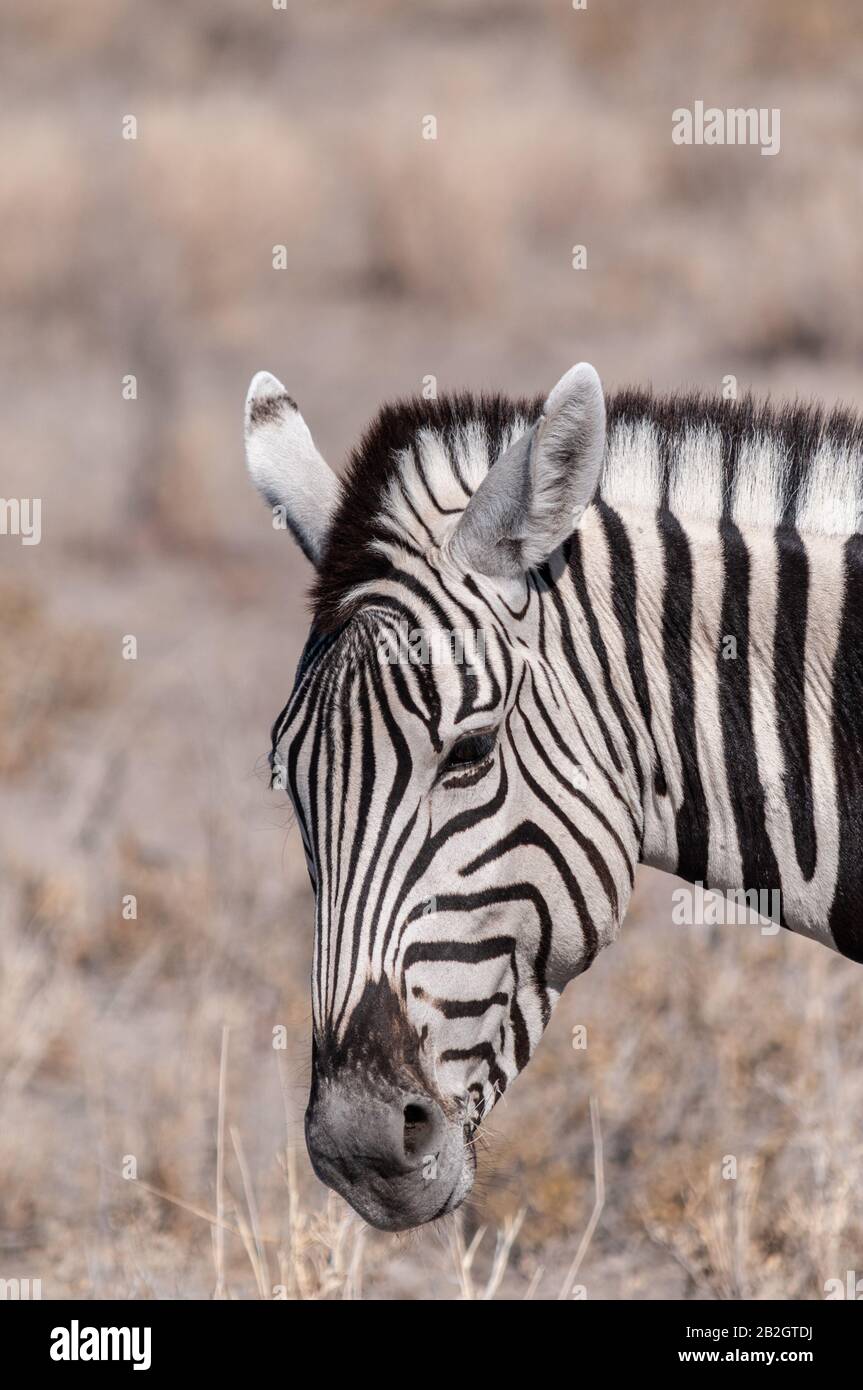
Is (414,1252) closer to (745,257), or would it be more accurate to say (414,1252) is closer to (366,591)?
(366,591)

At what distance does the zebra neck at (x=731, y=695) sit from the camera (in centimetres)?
355

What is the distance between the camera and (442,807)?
3264 millimetres

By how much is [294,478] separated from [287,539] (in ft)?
29.6

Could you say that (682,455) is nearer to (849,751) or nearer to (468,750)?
(849,751)

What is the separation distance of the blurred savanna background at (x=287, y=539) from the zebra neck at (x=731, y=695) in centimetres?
94

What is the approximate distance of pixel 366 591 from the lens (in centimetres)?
343

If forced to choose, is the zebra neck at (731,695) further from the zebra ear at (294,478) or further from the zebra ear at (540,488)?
the zebra ear at (294,478)

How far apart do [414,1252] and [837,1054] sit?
6.84 ft

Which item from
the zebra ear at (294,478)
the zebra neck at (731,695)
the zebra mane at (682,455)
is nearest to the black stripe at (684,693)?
the zebra neck at (731,695)

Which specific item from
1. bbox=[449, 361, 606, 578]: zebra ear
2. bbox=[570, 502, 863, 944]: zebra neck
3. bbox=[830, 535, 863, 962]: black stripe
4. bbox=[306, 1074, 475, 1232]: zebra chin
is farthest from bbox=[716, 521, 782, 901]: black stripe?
bbox=[306, 1074, 475, 1232]: zebra chin

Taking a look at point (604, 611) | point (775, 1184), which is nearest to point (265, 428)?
point (604, 611)
